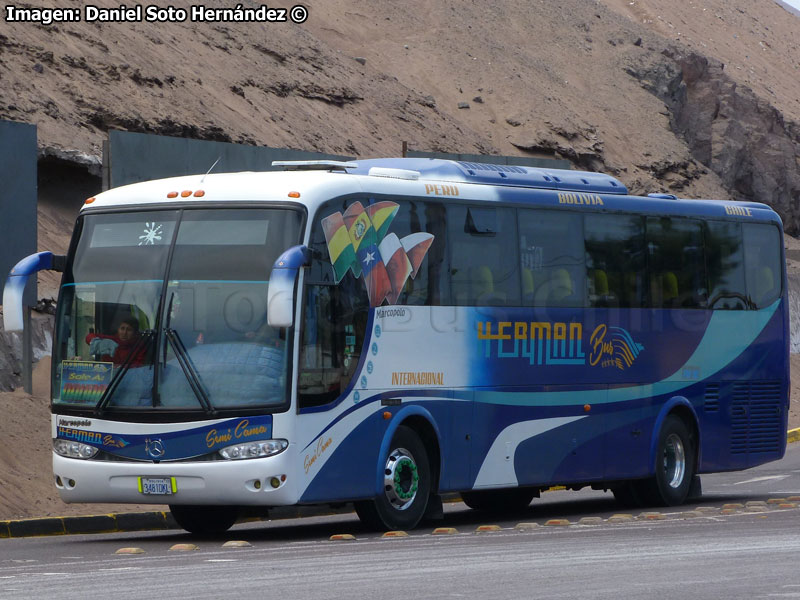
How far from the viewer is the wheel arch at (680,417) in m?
17.0

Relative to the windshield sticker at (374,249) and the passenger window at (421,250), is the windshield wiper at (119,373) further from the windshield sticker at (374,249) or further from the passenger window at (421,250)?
the passenger window at (421,250)

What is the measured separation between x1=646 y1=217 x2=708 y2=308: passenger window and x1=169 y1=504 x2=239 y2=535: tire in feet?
18.0

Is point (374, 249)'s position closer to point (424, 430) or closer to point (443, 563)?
point (424, 430)

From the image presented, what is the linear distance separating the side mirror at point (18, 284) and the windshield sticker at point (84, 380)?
672 mm

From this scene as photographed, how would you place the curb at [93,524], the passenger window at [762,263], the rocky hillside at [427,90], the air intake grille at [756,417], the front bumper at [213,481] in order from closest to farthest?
1. the front bumper at [213,481]
2. the curb at [93,524]
3. the air intake grille at [756,417]
4. the passenger window at [762,263]
5. the rocky hillside at [427,90]

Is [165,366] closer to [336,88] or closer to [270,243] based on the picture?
[270,243]

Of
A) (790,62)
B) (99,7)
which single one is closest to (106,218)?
(99,7)

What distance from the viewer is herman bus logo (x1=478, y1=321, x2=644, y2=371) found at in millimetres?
14914

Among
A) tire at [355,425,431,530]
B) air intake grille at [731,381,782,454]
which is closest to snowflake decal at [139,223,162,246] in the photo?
tire at [355,425,431,530]

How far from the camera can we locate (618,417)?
16.6 meters

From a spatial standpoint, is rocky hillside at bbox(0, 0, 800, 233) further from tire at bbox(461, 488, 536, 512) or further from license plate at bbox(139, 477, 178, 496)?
license plate at bbox(139, 477, 178, 496)

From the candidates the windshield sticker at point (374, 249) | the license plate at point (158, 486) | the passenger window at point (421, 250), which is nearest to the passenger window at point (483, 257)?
the passenger window at point (421, 250)

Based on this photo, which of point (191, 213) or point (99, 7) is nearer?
point (191, 213)

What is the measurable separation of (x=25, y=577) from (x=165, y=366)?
3.10 metres
